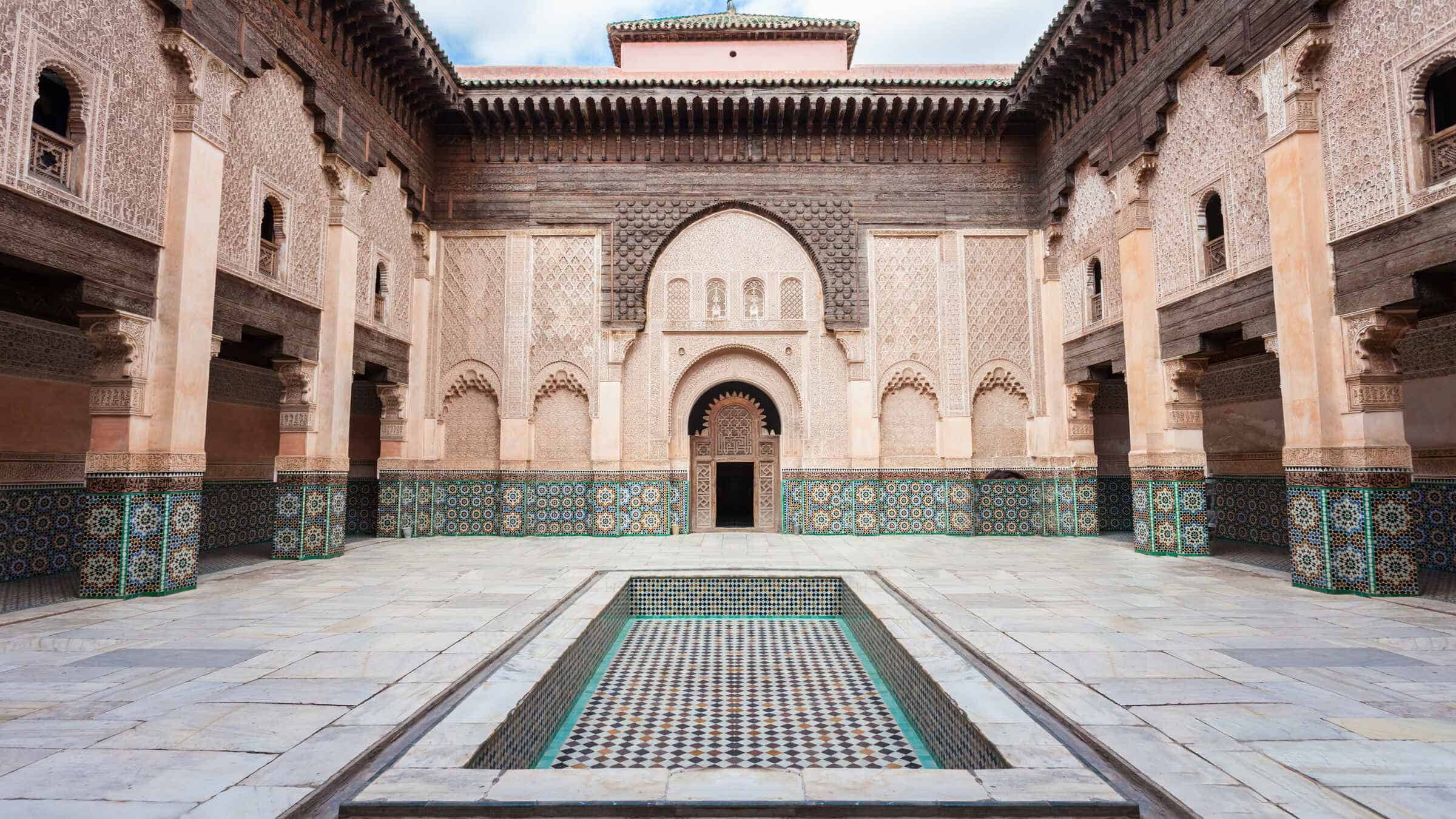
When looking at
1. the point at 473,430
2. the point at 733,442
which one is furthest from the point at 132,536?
the point at 733,442

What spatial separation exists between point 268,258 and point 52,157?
1.81 meters

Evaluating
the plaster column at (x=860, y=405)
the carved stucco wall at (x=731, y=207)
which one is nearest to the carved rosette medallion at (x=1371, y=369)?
the plaster column at (x=860, y=405)

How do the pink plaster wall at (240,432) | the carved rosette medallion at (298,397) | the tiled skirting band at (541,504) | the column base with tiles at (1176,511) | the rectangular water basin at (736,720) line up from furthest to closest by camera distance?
the tiled skirting band at (541,504) < the pink plaster wall at (240,432) < the column base with tiles at (1176,511) < the carved rosette medallion at (298,397) < the rectangular water basin at (736,720)

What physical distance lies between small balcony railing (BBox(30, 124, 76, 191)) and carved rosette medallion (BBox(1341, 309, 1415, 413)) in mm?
7433

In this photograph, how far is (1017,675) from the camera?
2697 mm

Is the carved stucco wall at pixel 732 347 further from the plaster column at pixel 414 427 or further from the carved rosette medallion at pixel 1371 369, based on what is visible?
the carved rosette medallion at pixel 1371 369

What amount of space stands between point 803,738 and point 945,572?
2.98m

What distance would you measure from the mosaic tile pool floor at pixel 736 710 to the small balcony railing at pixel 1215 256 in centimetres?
414

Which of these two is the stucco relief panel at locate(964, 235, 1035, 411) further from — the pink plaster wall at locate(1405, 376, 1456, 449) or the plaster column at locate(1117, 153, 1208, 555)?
the pink plaster wall at locate(1405, 376, 1456, 449)

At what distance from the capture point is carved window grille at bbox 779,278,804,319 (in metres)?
8.53

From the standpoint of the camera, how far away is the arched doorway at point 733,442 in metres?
8.61

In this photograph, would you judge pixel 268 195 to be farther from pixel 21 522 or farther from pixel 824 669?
pixel 824 669

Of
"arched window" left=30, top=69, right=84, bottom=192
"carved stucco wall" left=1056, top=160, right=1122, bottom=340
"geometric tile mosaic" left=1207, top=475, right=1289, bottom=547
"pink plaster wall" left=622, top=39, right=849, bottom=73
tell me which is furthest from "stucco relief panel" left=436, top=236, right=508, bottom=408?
"geometric tile mosaic" left=1207, top=475, right=1289, bottom=547

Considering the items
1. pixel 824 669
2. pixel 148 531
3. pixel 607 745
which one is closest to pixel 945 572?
pixel 824 669
